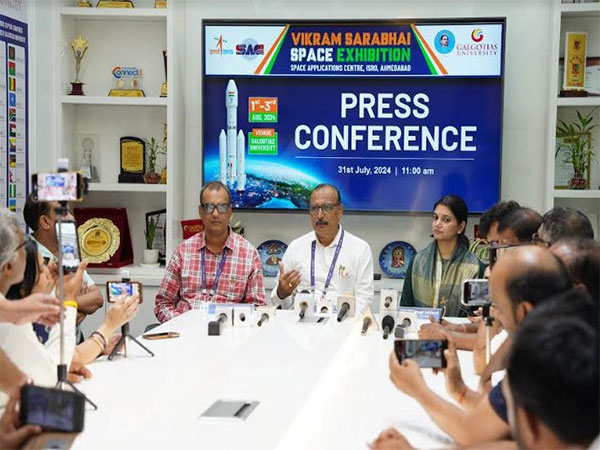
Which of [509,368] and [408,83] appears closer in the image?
[509,368]

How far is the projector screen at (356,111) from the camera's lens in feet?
17.2

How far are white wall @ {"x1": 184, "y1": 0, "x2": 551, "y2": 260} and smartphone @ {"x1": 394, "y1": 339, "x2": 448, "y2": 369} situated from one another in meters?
3.16

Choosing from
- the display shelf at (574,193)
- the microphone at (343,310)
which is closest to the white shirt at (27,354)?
the microphone at (343,310)

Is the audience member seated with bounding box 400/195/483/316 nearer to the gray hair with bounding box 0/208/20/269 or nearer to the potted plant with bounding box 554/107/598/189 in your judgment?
the potted plant with bounding box 554/107/598/189

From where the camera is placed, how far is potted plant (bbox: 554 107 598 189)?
204 inches

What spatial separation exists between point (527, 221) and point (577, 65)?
→ 1.89 meters

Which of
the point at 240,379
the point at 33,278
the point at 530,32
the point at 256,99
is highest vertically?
the point at 530,32

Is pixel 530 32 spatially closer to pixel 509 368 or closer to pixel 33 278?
pixel 33 278

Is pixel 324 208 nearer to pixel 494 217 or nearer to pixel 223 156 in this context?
pixel 494 217

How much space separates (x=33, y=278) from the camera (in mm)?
2559

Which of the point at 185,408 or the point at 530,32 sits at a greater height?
the point at 530,32

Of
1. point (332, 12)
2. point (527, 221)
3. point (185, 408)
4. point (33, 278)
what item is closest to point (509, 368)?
point (185, 408)

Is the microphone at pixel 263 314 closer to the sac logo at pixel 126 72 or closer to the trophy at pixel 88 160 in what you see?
the trophy at pixel 88 160

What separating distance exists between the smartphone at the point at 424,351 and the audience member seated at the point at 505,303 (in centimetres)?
17
